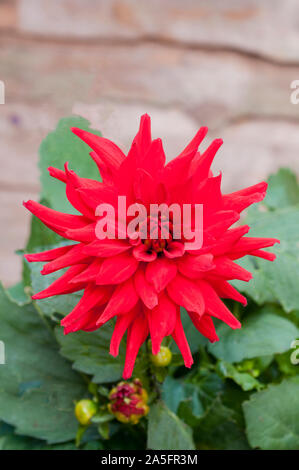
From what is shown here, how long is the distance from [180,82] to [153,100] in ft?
0.19

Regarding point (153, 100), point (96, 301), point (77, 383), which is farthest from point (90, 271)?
point (153, 100)

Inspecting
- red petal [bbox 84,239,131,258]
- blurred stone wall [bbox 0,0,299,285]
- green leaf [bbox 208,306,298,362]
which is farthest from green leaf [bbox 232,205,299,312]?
blurred stone wall [bbox 0,0,299,285]

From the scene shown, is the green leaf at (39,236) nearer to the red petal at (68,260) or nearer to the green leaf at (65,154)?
the green leaf at (65,154)

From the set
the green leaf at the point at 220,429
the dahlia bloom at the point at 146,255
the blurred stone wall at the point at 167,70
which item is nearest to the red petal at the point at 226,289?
the dahlia bloom at the point at 146,255

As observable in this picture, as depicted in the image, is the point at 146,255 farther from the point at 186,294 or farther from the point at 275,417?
the point at 275,417

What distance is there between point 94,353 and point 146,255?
0.09 meters

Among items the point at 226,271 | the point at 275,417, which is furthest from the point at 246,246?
the point at 275,417

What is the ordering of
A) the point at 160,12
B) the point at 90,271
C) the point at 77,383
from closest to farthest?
the point at 90,271
the point at 77,383
the point at 160,12

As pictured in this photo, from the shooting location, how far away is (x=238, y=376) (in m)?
0.28

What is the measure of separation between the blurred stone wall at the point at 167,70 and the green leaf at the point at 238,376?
573mm

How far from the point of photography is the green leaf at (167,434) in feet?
0.83

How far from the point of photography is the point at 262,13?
875 millimetres

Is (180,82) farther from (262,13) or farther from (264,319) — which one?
(264,319)

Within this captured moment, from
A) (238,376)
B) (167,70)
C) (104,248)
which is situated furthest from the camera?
(167,70)
